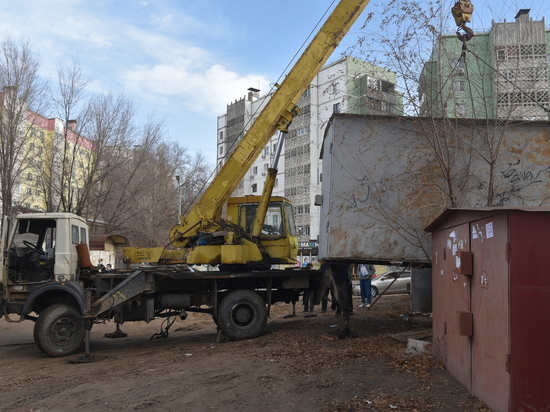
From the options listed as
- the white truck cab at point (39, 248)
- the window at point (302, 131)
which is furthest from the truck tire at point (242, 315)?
the window at point (302, 131)

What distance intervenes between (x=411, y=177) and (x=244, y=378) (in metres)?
5.08

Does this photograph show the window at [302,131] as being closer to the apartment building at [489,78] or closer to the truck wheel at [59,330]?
the apartment building at [489,78]

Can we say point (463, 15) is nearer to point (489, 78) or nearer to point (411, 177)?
point (489, 78)

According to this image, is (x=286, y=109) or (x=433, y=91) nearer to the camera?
(x=433, y=91)

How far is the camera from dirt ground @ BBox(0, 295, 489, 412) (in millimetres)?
5672

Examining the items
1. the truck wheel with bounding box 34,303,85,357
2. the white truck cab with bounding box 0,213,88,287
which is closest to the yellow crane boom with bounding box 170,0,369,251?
the white truck cab with bounding box 0,213,88,287

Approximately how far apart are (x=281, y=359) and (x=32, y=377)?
13.1 ft

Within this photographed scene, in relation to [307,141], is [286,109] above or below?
below

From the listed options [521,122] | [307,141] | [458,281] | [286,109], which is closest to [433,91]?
[521,122]

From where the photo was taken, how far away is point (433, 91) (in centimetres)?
937

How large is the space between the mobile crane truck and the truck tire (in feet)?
0.07

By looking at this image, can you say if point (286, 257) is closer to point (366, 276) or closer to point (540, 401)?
point (366, 276)

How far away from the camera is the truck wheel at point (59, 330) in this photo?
9.38 meters

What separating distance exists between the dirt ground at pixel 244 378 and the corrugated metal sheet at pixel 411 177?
1970 mm
